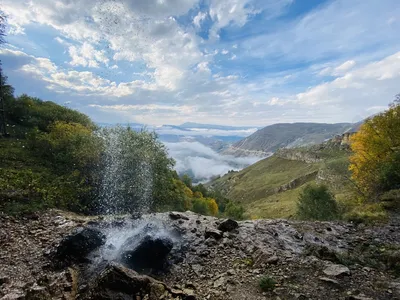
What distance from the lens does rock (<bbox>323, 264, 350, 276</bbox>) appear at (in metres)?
9.55

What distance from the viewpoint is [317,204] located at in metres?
30.6

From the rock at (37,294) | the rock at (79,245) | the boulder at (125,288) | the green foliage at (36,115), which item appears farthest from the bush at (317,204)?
the green foliage at (36,115)

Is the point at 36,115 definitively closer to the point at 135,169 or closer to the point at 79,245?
the point at 135,169

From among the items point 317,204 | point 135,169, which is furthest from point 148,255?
point 317,204

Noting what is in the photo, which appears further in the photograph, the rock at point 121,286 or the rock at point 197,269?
the rock at point 197,269

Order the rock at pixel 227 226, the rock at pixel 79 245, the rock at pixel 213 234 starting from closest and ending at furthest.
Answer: the rock at pixel 79 245 → the rock at pixel 213 234 → the rock at pixel 227 226

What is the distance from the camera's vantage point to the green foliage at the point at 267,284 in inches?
357

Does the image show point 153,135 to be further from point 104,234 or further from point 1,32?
point 1,32

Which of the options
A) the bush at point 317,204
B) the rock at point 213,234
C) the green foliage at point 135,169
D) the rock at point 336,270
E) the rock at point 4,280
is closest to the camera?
the rock at point 4,280

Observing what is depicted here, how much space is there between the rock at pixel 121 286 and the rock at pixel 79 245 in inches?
177

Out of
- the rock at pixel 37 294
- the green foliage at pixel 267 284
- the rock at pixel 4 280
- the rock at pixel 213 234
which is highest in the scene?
the rock at pixel 37 294

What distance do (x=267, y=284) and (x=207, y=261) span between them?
12.2 feet

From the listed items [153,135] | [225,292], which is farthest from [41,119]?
[225,292]

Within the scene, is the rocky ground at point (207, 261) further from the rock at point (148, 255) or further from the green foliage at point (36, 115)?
the green foliage at point (36, 115)
